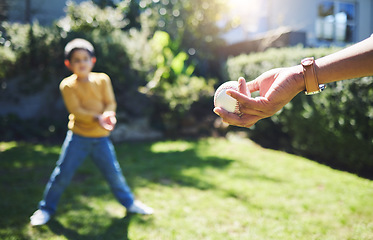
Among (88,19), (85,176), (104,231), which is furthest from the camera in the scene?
(88,19)

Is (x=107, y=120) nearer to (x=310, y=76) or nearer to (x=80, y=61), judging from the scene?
(x=80, y=61)

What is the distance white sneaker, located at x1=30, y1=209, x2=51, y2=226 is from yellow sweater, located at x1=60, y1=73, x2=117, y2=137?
988 mm

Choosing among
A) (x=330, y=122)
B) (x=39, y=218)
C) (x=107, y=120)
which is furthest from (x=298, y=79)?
(x=330, y=122)

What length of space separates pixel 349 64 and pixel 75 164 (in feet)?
9.28

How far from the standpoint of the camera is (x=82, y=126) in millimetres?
3209

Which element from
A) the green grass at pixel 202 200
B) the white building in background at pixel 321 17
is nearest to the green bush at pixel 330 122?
the green grass at pixel 202 200

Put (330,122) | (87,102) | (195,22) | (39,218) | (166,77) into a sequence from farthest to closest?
1. (195,22)
2. (166,77)
3. (330,122)
4. (87,102)
5. (39,218)

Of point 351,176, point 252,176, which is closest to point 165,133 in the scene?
point 252,176

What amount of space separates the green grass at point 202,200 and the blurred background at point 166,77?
77 cm

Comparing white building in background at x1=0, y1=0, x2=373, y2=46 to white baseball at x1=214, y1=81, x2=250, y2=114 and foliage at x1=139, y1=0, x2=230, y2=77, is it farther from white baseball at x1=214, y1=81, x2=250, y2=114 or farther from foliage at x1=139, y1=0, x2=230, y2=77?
white baseball at x1=214, y1=81, x2=250, y2=114

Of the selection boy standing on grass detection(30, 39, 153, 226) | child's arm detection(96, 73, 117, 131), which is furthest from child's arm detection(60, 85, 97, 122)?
child's arm detection(96, 73, 117, 131)

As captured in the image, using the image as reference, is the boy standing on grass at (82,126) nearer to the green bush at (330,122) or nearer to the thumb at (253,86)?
the thumb at (253,86)

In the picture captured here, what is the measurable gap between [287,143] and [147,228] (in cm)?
480

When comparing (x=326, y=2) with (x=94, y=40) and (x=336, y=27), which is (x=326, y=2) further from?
(x=94, y=40)
